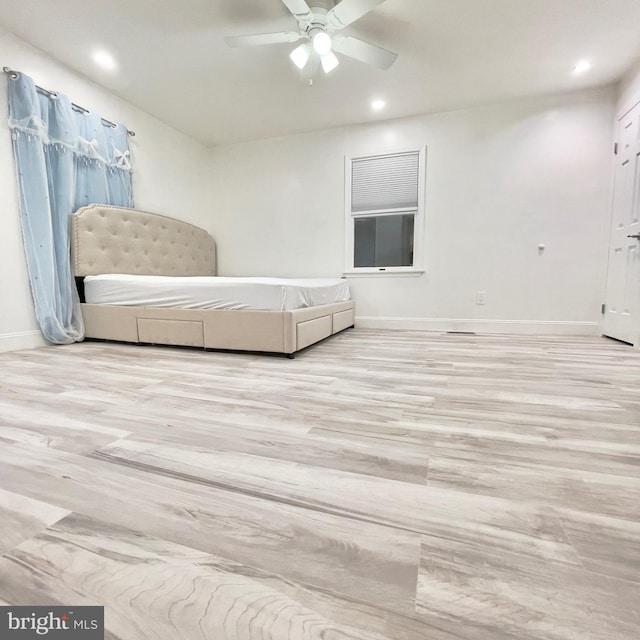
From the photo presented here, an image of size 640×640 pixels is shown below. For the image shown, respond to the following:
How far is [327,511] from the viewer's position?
2.51 ft

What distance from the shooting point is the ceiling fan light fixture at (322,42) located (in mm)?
2113

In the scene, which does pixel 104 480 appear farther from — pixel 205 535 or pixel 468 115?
pixel 468 115

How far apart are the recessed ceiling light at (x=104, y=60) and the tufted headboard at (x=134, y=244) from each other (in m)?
1.13

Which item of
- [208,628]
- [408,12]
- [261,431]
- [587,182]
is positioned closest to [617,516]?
[208,628]

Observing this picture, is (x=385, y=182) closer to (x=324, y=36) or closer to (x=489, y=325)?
(x=324, y=36)

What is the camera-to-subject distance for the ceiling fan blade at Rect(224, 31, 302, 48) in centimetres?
221

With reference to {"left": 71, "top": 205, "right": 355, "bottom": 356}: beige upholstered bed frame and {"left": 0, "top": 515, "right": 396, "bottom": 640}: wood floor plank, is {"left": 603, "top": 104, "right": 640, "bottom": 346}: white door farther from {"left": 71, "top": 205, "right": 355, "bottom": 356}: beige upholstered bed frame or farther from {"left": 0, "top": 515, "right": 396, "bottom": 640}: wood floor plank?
{"left": 0, "top": 515, "right": 396, "bottom": 640}: wood floor plank

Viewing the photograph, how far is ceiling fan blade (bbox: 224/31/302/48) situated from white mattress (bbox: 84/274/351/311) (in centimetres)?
160

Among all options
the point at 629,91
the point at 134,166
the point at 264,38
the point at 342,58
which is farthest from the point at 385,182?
the point at 134,166

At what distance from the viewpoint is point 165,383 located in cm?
178

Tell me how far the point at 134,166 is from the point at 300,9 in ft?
7.63

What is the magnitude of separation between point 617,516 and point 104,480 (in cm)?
124

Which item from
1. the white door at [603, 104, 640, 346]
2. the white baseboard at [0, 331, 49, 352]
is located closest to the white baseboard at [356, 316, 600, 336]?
the white door at [603, 104, 640, 346]

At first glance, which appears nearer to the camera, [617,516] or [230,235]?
[617,516]
